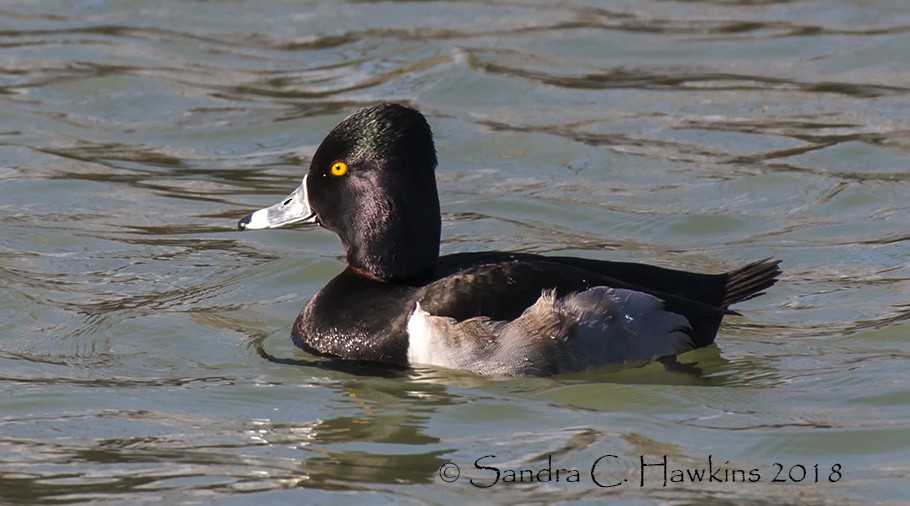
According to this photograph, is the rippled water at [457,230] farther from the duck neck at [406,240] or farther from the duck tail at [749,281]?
the duck neck at [406,240]

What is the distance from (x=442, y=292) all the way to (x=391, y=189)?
23.4 inches

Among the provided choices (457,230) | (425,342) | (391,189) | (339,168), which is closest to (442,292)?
(425,342)

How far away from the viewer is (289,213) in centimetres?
753

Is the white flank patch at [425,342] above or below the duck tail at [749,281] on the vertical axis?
below

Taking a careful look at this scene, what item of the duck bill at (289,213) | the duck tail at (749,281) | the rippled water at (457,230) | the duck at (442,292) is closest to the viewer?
the rippled water at (457,230)

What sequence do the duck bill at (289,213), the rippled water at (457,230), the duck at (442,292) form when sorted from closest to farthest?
1. the rippled water at (457,230)
2. the duck at (442,292)
3. the duck bill at (289,213)

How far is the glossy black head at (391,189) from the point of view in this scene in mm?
7059

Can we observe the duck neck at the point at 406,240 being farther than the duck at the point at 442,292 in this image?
Yes

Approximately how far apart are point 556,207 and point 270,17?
17.1 ft

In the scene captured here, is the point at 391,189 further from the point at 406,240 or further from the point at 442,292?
the point at 442,292

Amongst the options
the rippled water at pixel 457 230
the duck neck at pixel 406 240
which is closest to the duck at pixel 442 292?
the duck neck at pixel 406 240

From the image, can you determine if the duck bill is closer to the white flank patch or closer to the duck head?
the duck head

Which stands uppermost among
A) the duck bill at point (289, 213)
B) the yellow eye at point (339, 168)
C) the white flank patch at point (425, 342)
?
the yellow eye at point (339, 168)

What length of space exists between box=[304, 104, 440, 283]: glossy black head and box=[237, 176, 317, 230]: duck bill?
32 centimetres
